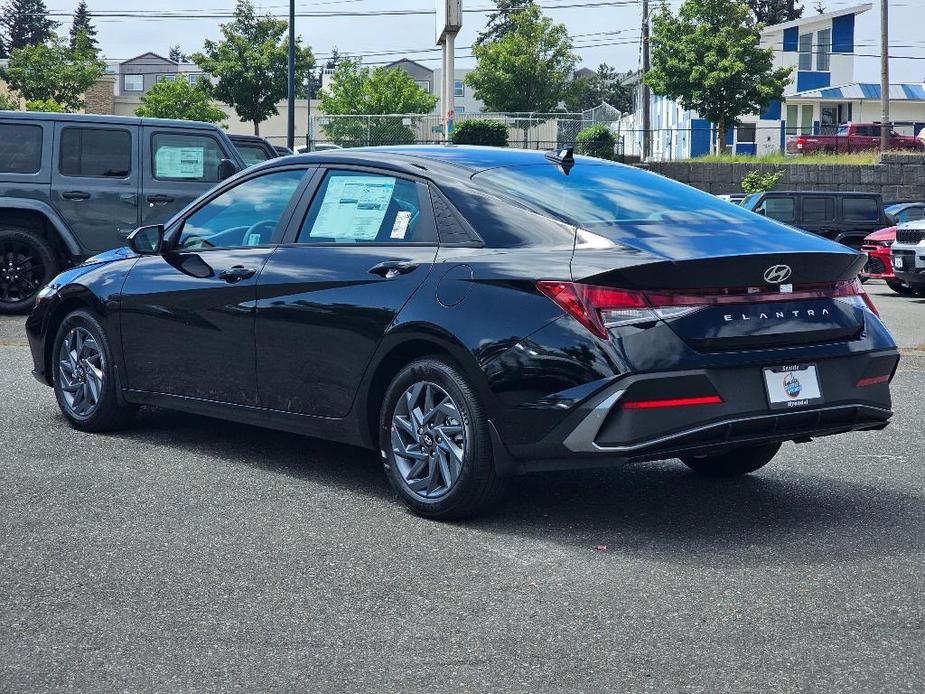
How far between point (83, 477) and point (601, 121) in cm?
4049

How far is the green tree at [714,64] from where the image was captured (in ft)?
156

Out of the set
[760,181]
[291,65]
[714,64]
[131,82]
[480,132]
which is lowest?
[760,181]

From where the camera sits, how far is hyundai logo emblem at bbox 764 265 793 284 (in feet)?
16.9

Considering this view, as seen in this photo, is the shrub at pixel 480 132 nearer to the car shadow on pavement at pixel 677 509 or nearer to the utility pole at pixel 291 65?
the utility pole at pixel 291 65

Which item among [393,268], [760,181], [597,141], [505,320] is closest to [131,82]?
[597,141]

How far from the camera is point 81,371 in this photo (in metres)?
7.57

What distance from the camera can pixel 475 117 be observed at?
4494 centimetres

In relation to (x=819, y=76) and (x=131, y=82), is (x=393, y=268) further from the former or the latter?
(x=131, y=82)

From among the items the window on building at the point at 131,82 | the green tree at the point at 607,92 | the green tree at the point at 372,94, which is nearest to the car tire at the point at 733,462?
the green tree at the point at 372,94

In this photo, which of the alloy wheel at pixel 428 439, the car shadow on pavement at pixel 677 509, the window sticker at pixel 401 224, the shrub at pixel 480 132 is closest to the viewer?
the car shadow on pavement at pixel 677 509

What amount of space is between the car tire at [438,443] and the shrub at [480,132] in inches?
1439

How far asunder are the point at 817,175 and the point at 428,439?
121 ft

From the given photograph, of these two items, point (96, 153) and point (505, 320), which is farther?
point (96, 153)

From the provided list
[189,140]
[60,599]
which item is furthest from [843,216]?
[60,599]
